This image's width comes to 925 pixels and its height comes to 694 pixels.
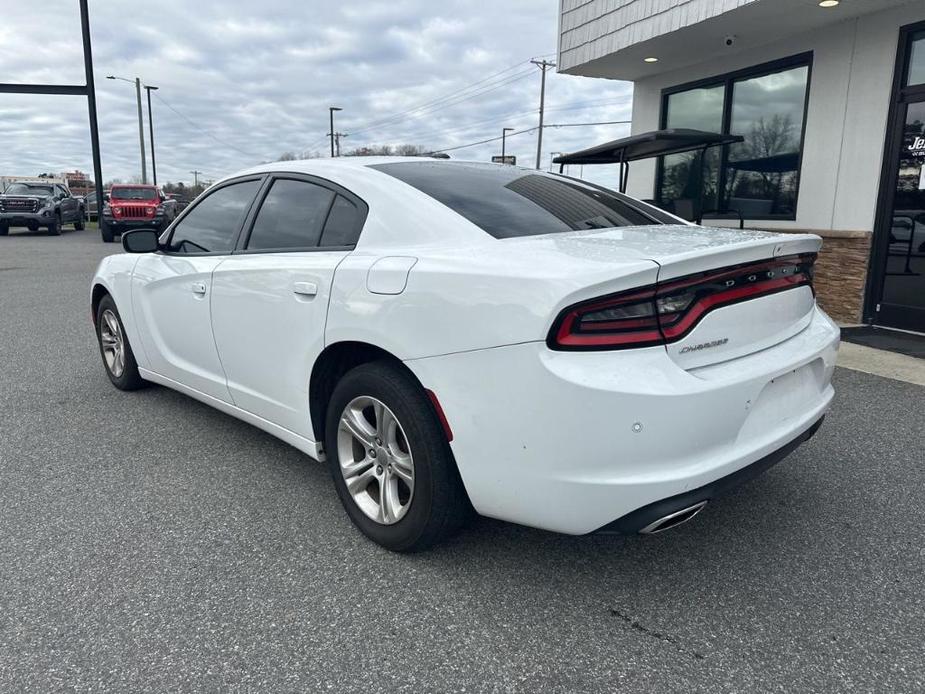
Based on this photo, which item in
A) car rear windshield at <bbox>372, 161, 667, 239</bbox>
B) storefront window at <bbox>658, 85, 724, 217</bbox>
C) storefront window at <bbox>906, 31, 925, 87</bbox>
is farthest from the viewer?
storefront window at <bbox>658, 85, 724, 217</bbox>

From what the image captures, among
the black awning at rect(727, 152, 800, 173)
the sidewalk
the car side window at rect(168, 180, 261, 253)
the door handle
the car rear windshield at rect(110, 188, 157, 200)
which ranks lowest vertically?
the sidewalk

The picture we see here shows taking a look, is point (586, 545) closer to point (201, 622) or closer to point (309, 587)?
point (309, 587)

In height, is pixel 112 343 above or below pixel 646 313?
below

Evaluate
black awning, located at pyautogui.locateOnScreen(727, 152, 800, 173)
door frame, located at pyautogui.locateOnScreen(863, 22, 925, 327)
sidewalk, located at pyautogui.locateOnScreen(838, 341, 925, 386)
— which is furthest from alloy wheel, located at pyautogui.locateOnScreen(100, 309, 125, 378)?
black awning, located at pyautogui.locateOnScreen(727, 152, 800, 173)

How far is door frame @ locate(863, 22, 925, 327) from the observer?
6555 mm

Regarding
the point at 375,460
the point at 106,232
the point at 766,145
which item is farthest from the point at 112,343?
the point at 106,232

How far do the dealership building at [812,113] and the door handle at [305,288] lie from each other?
6.04 meters

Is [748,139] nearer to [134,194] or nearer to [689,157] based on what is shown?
[689,157]

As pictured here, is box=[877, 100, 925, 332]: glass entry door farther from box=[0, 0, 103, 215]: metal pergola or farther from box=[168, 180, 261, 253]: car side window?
box=[0, 0, 103, 215]: metal pergola

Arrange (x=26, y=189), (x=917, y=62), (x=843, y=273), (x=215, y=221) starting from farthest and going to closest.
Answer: (x=26, y=189)
(x=843, y=273)
(x=917, y=62)
(x=215, y=221)

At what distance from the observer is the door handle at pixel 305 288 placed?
8.76 feet

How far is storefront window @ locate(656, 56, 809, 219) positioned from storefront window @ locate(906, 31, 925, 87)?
1179mm

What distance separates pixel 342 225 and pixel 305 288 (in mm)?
305

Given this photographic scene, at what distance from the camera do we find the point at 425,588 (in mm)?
2330
